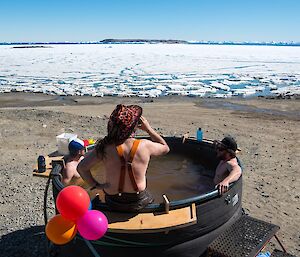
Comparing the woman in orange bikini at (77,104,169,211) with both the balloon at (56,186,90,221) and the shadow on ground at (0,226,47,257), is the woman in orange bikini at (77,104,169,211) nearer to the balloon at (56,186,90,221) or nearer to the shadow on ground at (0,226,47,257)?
the balloon at (56,186,90,221)

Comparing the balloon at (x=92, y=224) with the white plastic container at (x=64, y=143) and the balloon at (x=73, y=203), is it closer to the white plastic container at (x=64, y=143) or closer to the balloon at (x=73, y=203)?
the balloon at (x=73, y=203)

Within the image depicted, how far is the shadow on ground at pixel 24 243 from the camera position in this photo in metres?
4.36

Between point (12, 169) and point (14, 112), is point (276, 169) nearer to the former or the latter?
point (12, 169)

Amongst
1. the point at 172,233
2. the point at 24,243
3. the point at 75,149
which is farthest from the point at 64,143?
the point at 172,233

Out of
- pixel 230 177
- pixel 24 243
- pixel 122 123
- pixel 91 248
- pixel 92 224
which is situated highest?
pixel 122 123

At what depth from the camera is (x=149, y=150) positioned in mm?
2973

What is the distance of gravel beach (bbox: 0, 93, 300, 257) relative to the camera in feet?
16.6

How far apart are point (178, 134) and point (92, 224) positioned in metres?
7.30

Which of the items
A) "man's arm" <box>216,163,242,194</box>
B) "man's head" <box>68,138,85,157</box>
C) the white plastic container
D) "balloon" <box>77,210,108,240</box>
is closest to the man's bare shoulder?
"man's arm" <box>216,163,242,194</box>

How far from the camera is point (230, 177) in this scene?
12.2 feet

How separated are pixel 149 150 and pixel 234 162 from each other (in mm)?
1453

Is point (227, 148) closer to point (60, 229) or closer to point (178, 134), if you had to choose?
point (60, 229)

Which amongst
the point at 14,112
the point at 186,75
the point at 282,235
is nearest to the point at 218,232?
the point at 282,235

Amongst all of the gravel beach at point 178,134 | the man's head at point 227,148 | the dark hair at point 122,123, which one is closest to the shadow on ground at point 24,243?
the gravel beach at point 178,134
